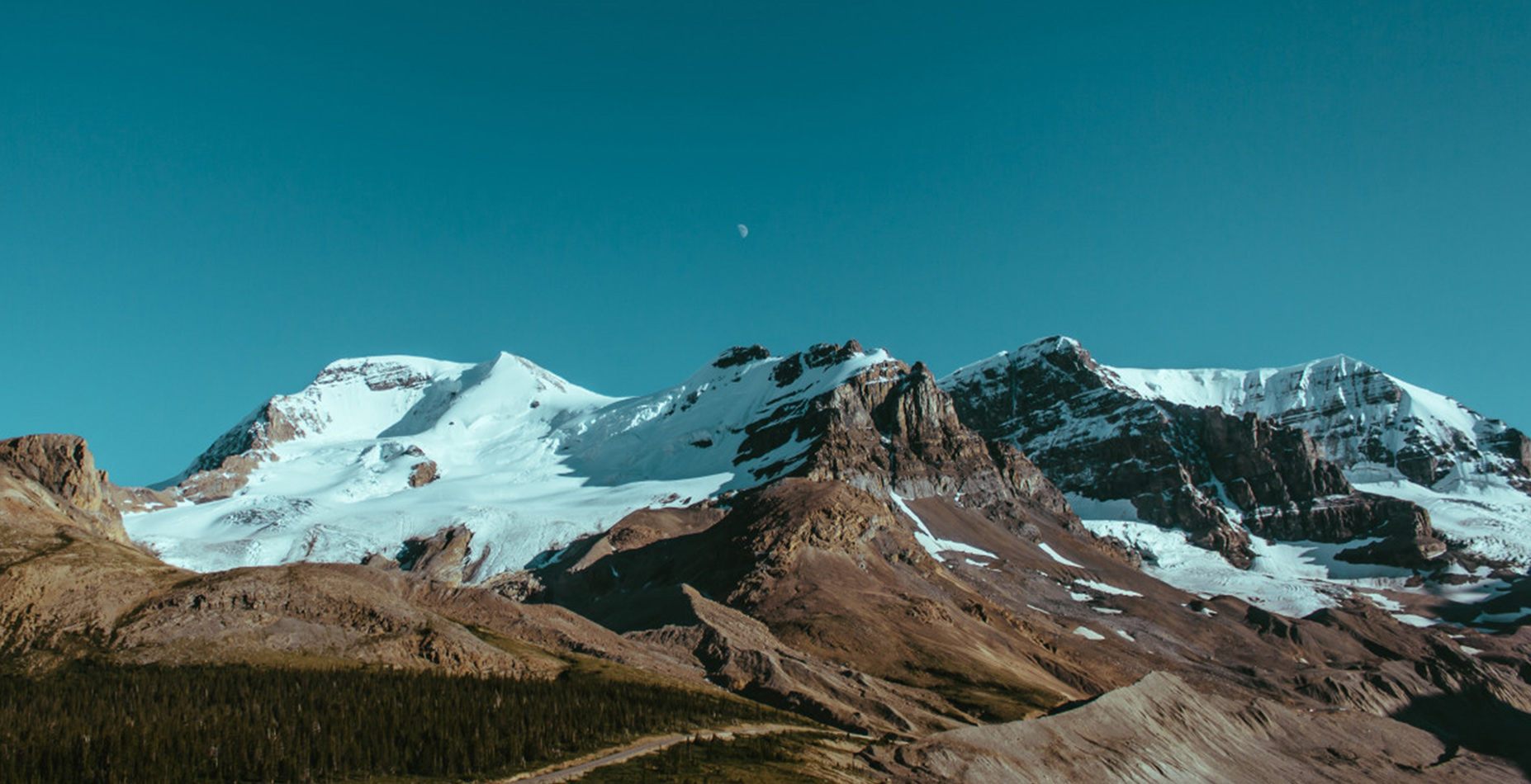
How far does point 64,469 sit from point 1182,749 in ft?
442

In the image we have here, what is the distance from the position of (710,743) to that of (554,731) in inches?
408

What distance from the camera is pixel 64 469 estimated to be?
13725cm

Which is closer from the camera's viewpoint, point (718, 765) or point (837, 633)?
point (718, 765)

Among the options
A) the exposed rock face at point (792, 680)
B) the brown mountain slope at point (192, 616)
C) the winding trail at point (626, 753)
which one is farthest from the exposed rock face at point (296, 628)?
the exposed rock face at point (792, 680)

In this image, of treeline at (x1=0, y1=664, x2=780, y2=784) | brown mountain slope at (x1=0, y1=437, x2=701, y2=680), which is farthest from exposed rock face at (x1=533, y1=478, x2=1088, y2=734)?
treeline at (x1=0, y1=664, x2=780, y2=784)

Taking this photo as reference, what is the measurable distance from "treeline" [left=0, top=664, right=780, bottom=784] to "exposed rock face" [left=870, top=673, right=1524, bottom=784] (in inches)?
779

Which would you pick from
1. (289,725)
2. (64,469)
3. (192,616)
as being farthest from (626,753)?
(64,469)

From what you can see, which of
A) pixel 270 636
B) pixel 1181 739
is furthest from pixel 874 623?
pixel 270 636

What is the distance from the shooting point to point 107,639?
266 ft

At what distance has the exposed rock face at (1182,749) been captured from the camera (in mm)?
77188

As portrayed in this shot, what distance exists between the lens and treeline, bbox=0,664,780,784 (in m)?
57.8

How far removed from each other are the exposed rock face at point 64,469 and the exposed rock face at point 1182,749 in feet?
355

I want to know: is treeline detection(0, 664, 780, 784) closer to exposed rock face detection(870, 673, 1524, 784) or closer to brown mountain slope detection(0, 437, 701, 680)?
brown mountain slope detection(0, 437, 701, 680)

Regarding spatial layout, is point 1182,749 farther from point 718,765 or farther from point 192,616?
point 192,616
